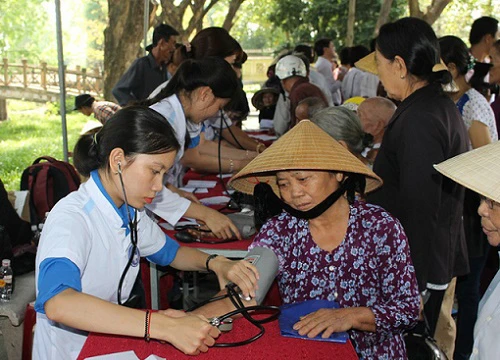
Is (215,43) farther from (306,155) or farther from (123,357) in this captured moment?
(123,357)

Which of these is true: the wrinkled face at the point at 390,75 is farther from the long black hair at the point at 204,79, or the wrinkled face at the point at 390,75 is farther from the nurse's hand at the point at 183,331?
the nurse's hand at the point at 183,331

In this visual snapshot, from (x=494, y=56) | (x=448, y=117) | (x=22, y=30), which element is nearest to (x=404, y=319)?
(x=448, y=117)

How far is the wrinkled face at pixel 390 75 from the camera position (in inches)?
101

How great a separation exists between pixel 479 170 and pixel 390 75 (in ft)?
3.80

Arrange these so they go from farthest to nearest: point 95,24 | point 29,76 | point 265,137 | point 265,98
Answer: point 95,24
point 29,76
point 265,98
point 265,137

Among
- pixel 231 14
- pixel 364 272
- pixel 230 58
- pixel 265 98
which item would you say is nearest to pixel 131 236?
pixel 364 272

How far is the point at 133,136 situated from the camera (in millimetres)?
1820

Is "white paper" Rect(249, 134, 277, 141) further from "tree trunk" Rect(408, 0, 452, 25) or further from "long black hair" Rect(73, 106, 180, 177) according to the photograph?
"tree trunk" Rect(408, 0, 452, 25)

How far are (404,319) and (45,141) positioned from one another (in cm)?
870

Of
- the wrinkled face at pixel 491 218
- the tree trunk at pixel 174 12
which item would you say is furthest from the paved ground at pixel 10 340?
the tree trunk at pixel 174 12

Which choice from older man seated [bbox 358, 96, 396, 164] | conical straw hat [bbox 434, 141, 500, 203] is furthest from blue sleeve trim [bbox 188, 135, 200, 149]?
conical straw hat [bbox 434, 141, 500, 203]

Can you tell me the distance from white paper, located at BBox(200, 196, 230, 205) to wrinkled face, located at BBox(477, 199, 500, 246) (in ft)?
6.98

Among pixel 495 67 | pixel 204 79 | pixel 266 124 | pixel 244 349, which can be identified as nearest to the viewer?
pixel 244 349

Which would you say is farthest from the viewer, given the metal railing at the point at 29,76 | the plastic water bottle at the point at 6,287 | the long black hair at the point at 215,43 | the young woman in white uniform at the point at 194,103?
the metal railing at the point at 29,76
